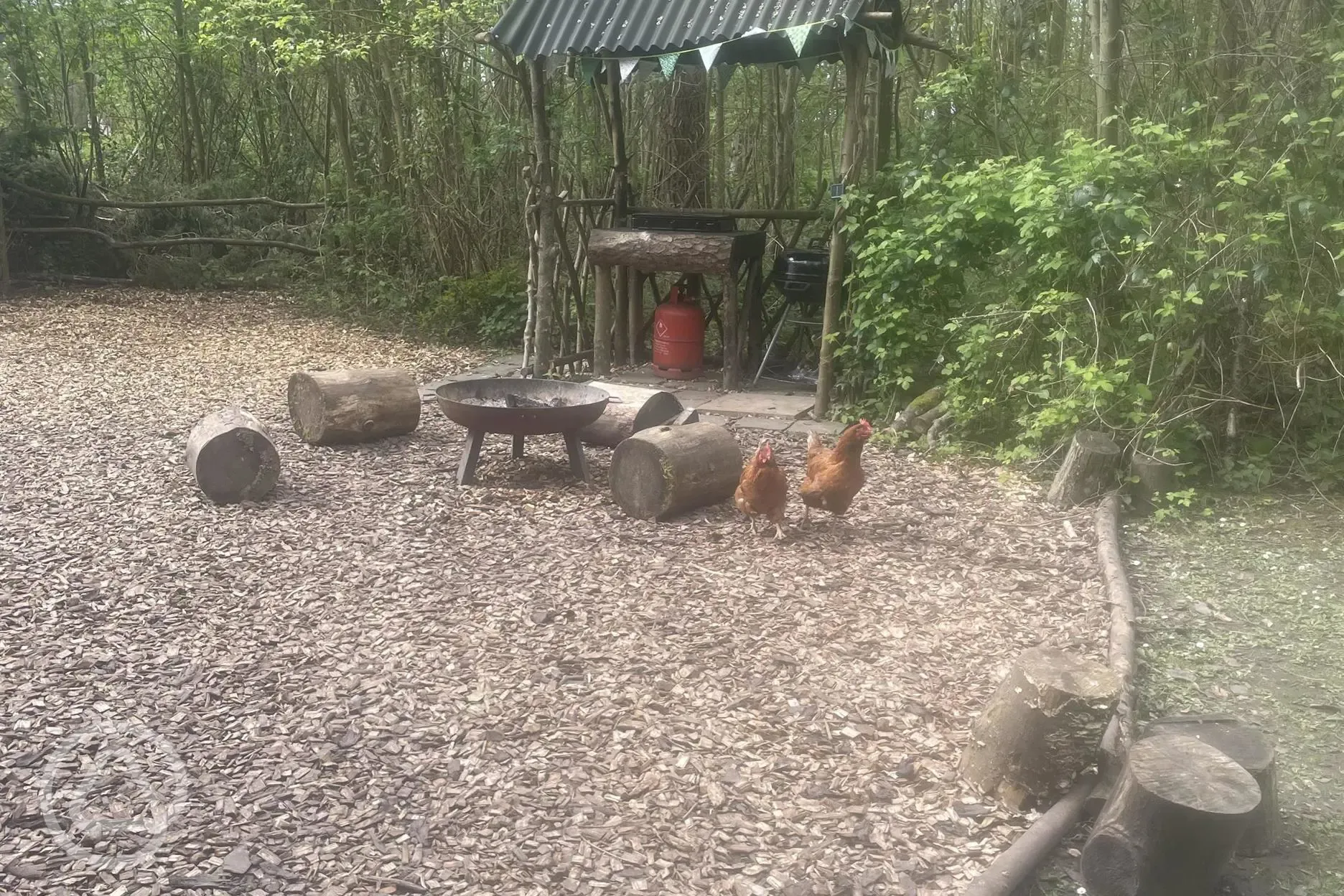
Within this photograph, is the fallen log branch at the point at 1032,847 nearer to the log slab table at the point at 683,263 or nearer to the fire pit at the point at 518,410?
the fire pit at the point at 518,410

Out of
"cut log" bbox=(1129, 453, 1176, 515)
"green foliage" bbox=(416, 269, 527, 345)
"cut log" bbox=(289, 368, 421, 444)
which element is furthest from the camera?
"green foliage" bbox=(416, 269, 527, 345)

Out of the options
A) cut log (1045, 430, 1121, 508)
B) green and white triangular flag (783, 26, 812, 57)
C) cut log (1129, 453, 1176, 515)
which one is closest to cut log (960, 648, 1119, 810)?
cut log (1045, 430, 1121, 508)

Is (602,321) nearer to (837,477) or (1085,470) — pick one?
(837,477)

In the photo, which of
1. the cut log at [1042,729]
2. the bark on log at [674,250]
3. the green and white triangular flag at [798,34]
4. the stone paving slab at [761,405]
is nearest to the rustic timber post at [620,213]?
the bark on log at [674,250]

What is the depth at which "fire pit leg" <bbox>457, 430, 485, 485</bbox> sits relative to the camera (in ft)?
20.8

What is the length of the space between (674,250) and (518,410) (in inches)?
126

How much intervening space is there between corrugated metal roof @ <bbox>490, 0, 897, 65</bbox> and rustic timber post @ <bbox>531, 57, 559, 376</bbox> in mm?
290

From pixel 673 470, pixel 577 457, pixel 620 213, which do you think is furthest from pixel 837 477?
pixel 620 213

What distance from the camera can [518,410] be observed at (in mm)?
5957

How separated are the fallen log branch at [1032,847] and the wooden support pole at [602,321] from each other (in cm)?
675

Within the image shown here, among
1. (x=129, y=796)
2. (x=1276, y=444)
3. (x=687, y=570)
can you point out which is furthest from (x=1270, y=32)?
(x=129, y=796)

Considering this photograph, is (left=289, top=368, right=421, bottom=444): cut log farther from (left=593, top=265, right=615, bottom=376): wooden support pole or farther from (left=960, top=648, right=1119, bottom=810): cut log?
(left=960, top=648, right=1119, bottom=810): cut log

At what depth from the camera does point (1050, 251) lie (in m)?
6.55

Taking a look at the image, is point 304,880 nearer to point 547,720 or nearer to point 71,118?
point 547,720
